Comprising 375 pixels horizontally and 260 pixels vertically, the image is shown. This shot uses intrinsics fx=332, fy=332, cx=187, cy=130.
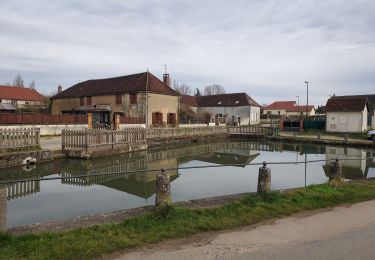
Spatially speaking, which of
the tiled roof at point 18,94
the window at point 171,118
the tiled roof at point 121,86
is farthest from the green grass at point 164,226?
the tiled roof at point 18,94

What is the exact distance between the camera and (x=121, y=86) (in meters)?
38.5

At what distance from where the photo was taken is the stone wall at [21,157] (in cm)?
1391

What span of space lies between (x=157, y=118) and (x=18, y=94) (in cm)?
3274

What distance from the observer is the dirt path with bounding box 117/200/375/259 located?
4.51m

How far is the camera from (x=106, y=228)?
5.26 meters

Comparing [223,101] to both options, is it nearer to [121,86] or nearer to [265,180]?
[121,86]

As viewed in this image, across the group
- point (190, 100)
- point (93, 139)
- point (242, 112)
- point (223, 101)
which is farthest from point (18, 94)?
point (93, 139)

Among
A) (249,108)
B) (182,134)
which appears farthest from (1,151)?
(249,108)

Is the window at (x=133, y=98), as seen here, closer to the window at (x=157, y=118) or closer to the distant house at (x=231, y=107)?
the window at (x=157, y=118)

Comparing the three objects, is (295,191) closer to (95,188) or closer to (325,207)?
(325,207)

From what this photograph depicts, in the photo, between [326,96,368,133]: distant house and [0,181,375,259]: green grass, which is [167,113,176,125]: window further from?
[0,181,375,259]: green grass

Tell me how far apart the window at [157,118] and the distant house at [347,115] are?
18055mm

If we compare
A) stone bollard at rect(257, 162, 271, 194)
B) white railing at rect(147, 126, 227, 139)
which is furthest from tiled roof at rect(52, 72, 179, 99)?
stone bollard at rect(257, 162, 271, 194)

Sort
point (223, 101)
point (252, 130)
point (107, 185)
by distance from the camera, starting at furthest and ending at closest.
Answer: point (223, 101)
point (252, 130)
point (107, 185)
